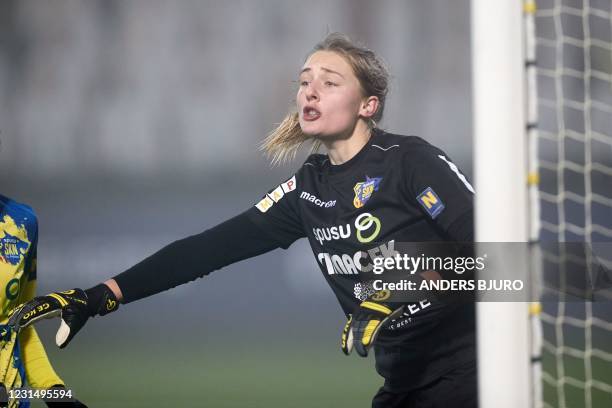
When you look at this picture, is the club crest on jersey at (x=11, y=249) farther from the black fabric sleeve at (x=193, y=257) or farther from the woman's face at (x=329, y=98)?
the woman's face at (x=329, y=98)

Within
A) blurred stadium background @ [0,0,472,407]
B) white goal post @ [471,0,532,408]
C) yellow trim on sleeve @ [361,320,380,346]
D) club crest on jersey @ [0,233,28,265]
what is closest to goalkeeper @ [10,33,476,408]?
yellow trim on sleeve @ [361,320,380,346]

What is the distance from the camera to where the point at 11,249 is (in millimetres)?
2693

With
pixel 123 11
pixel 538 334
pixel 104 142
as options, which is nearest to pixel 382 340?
pixel 538 334

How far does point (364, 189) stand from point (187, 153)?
4.45 ft

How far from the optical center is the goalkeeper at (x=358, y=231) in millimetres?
2818

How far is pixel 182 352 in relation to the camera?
13.5 feet

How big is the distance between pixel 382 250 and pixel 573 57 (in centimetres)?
149

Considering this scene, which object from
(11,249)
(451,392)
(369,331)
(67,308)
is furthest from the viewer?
(67,308)

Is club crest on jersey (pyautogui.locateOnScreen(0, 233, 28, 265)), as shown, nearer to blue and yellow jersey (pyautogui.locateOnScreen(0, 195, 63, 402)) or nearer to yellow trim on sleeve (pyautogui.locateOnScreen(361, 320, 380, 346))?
blue and yellow jersey (pyautogui.locateOnScreen(0, 195, 63, 402))

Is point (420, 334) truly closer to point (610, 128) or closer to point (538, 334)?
point (538, 334)

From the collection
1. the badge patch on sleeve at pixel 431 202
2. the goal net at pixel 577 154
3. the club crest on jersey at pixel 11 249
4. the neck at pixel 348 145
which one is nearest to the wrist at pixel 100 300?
the club crest on jersey at pixel 11 249

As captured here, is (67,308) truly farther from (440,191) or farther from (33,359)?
(440,191)

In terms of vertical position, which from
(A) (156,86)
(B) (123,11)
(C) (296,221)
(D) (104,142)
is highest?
(B) (123,11)

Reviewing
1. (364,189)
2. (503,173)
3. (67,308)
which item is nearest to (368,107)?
(364,189)
